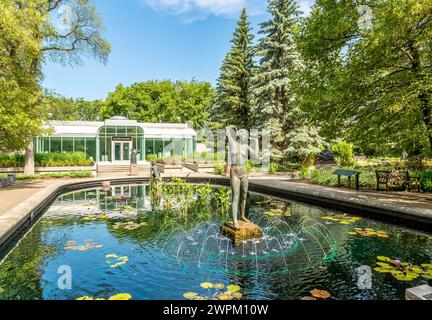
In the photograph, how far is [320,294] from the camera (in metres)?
4.29

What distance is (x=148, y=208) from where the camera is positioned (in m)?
11.0

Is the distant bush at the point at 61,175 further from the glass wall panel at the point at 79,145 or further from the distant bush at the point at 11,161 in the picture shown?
the glass wall panel at the point at 79,145

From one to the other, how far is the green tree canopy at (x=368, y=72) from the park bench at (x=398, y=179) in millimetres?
1328

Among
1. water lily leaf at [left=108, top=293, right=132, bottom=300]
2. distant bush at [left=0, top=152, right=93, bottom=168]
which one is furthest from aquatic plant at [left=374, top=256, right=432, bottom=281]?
distant bush at [left=0, top=152, right=93, bottom=168]

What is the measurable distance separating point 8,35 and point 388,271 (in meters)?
15.0

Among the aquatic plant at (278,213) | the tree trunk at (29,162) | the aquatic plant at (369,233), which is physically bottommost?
the aquatic plant at (369,233)

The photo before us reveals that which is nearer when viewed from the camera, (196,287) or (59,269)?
(196,287)

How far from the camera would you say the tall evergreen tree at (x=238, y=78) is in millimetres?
27656

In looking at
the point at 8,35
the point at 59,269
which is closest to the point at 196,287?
the point at 59,269

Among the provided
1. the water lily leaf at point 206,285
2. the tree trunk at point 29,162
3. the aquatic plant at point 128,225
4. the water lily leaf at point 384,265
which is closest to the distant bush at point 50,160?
the tree trunk at point 29,162

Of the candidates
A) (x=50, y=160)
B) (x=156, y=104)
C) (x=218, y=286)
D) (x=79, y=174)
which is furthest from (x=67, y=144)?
(x=218, y=286)

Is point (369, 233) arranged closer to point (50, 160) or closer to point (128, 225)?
point (128, 225)

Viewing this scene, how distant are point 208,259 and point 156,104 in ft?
160
